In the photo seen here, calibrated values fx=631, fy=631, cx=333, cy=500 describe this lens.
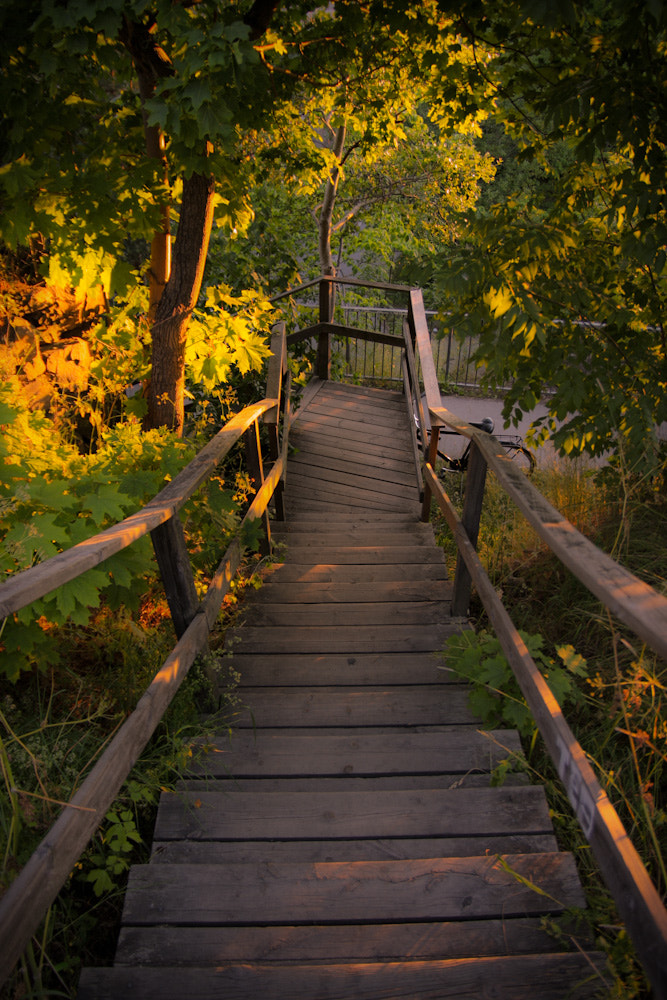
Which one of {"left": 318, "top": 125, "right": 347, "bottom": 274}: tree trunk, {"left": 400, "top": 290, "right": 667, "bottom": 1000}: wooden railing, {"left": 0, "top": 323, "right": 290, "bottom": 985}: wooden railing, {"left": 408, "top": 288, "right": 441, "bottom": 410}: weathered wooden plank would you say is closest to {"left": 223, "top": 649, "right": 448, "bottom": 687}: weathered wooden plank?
{"left": 0, "top": 323, "right": 290, "bottom": 985}: wooden railing

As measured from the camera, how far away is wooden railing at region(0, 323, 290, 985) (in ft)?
4.12

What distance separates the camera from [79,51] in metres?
2.88

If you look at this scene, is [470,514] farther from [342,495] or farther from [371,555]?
[342,495]

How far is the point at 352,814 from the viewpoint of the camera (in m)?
2.00

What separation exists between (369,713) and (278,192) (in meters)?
8.77

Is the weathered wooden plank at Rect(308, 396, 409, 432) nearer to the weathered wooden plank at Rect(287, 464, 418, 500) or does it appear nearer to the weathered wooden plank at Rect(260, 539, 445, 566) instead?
the weathered wooden plank at Rect(287, 464, 418, 500)

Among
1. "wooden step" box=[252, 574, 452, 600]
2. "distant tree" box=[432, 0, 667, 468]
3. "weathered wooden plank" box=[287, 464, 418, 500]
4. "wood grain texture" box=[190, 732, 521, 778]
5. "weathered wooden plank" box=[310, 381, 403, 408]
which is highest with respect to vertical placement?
"distant tree" box=[432, 0, 667, 468]

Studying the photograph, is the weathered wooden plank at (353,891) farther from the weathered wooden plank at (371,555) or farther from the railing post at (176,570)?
the weathered wooden plank at (371,555)

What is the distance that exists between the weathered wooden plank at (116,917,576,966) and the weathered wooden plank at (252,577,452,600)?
77.0 inches

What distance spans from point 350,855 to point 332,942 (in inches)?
11.0

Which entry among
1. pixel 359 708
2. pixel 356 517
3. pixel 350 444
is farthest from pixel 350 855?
pixel 350 444

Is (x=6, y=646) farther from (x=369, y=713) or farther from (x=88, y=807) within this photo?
(x=369, y=713)

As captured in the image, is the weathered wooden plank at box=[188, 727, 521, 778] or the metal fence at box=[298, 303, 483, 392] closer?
the weathered wooden plank at box=[188, 727, 521, 778]

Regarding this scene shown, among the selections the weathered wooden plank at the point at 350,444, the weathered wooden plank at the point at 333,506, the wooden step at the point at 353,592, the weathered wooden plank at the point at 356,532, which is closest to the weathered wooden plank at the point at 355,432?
the weathered wooden plank at the point at 350,444
